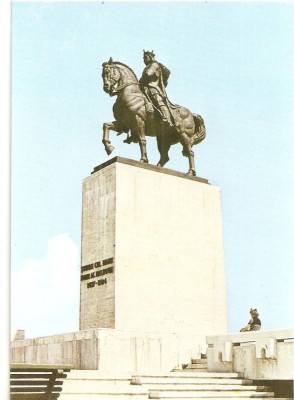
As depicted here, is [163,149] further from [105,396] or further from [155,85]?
[105,396]

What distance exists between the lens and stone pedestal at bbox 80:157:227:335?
43.5ft

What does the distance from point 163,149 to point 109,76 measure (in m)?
2.31

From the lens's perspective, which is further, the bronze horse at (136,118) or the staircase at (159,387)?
the bronze horse at (136,118)

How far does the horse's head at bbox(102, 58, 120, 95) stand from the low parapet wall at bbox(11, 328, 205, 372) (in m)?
5.57

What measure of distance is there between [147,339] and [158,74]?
249 inches

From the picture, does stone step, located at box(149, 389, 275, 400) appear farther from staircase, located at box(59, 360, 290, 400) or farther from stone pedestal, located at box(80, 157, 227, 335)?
stone pedestal, located at box(80, 157, 227, 335)

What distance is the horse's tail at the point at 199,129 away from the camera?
1605 cm

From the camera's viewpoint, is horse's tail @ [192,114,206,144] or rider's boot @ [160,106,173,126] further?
horse's tail @ [192,114,206,144]

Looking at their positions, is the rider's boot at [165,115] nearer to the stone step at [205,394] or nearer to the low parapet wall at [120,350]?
the low parapet wall at [120,350]

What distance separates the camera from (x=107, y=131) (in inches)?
580

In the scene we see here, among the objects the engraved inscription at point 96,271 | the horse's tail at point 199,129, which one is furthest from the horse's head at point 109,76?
the engraved inscription at point 96,271

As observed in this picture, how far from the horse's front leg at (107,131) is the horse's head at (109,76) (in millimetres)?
732

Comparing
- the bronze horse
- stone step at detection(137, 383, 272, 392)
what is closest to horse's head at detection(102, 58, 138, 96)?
the bronze horse

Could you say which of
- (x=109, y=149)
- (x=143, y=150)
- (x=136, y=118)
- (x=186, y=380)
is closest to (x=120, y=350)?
(x=186, y=380)
